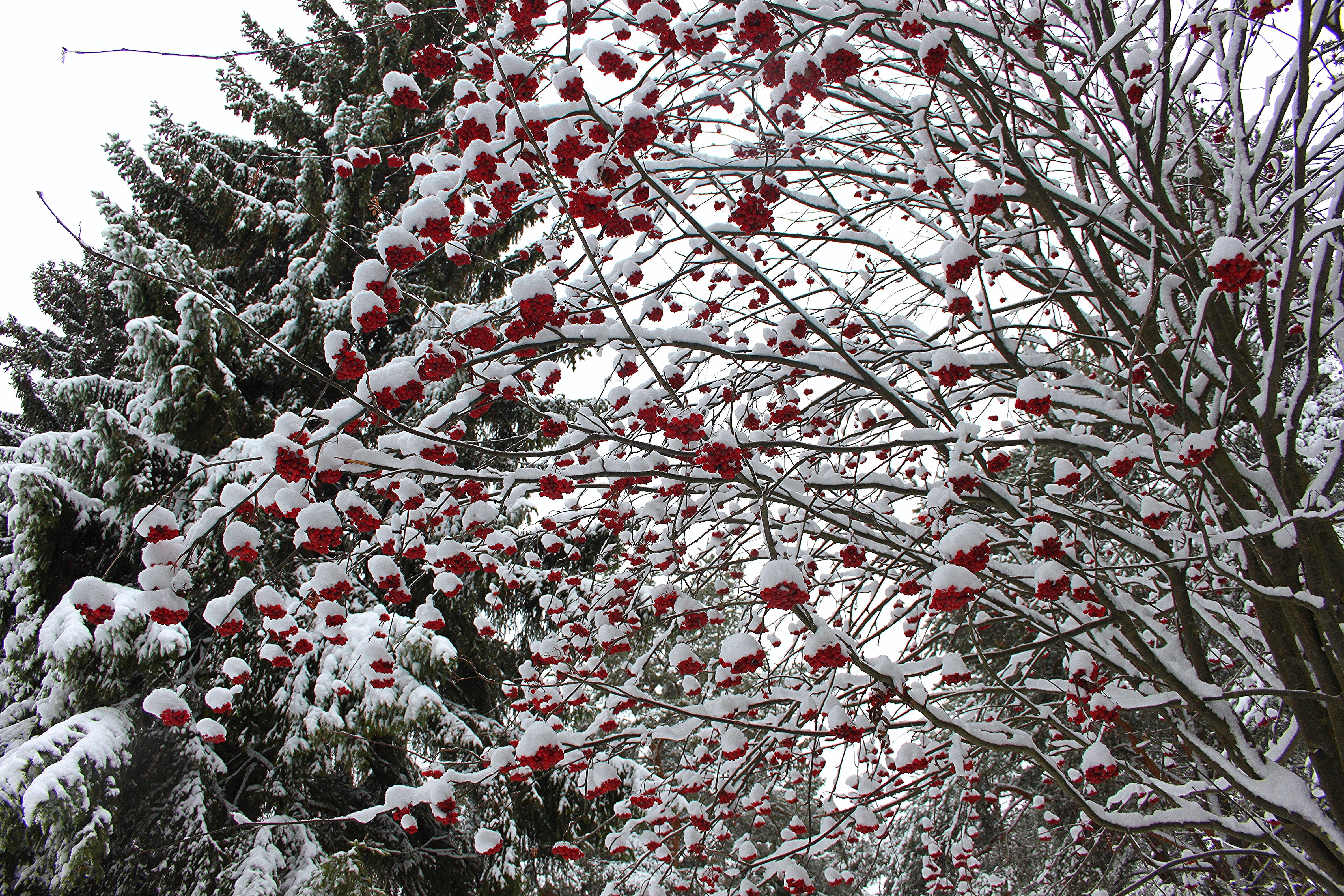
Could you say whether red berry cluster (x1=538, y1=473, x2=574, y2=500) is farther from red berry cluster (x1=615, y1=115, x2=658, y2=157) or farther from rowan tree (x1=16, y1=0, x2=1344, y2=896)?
red berry cluster (x1=615, y1=115, x2=658, y2=157)

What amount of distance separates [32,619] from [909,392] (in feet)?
20.5

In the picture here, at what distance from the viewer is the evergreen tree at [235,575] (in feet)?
14.3

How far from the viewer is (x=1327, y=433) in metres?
7.19

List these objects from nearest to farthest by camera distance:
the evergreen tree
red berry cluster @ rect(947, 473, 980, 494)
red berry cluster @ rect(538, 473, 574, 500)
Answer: red berry cluster @ rect(947, 473, 980, 494) < red berry cluster @ rect(538, 473, 574, 500) < the evergreen tree

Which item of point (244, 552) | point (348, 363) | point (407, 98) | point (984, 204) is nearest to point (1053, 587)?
point (984, 204)

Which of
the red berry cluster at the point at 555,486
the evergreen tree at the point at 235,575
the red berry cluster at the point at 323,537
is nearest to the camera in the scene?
the red berry cluster at the point at 323,537

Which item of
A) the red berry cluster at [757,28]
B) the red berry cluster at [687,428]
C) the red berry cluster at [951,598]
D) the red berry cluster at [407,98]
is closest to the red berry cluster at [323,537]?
the red berry cluster at [687,428]

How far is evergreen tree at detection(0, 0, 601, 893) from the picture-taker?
435 cm

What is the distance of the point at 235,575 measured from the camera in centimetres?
572

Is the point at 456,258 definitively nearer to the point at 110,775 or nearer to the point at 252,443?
the point at 252,443

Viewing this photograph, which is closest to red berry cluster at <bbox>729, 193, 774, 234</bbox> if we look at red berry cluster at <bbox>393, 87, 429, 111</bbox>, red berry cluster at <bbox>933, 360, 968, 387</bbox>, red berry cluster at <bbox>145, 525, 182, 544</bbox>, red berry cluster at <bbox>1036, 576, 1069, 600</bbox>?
red berry cluster at <bbox>933, 360, 968, 387</bbox>

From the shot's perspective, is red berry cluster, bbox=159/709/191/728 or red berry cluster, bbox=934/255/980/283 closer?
red berry cluster, bbox=934/255/980/283

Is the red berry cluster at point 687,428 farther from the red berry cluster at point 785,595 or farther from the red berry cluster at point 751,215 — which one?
the red berry cluster at point 751,215

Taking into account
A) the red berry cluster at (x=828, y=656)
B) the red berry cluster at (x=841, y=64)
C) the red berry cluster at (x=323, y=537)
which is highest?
the red berry cluster at (x=841, y=64)
